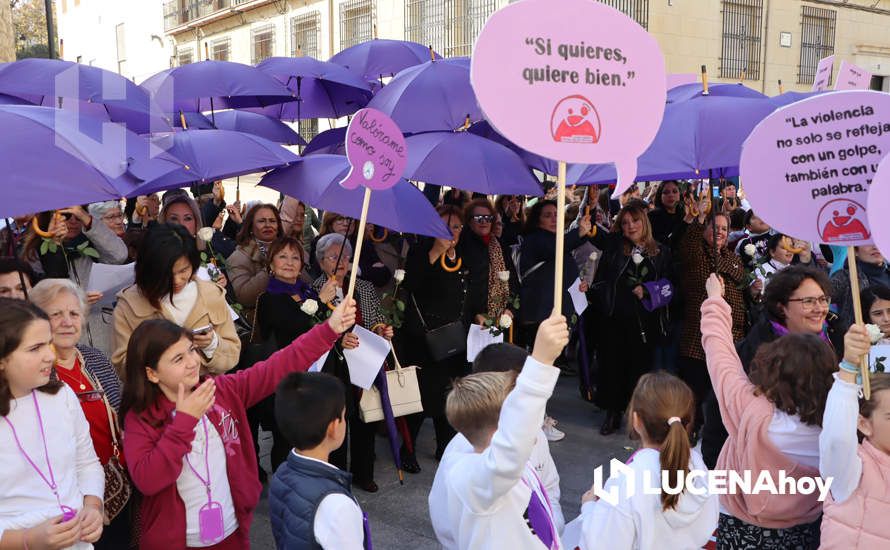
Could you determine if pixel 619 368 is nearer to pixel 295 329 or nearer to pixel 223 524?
pixel 295 329

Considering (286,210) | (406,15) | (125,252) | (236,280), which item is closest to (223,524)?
(236,280)

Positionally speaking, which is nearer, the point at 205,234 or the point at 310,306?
the point at 310,306

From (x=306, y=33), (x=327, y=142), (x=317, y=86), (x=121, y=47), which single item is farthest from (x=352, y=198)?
(x=121, y=47)

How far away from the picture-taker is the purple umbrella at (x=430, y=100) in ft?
18.9

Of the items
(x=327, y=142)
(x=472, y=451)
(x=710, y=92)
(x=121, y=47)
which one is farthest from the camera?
(x=121, y=47)

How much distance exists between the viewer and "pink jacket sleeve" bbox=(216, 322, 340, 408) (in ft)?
10.2

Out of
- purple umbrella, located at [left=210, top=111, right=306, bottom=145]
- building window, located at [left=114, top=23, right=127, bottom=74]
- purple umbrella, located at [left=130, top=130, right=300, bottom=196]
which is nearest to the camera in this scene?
purple umbrella, located at [left=130, top=130, right=300, bottom=196]

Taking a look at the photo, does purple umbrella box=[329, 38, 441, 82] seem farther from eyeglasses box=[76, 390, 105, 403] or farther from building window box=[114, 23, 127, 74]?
building window box=[114, 23, 127, 74]

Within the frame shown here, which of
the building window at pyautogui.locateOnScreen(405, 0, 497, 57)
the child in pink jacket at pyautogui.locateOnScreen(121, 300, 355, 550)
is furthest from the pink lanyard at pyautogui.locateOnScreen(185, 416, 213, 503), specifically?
the building window at pyautogui.locateOnScreen(405, 0, 497, 57)

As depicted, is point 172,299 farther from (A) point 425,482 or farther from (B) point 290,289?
(A) point 425,482

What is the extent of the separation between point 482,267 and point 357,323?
103 centimetres

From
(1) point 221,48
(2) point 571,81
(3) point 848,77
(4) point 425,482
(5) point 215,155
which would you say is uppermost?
(1) point 221,48

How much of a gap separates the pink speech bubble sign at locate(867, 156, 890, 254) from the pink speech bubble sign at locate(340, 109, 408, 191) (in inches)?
78.1

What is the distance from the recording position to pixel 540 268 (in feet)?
19.3
